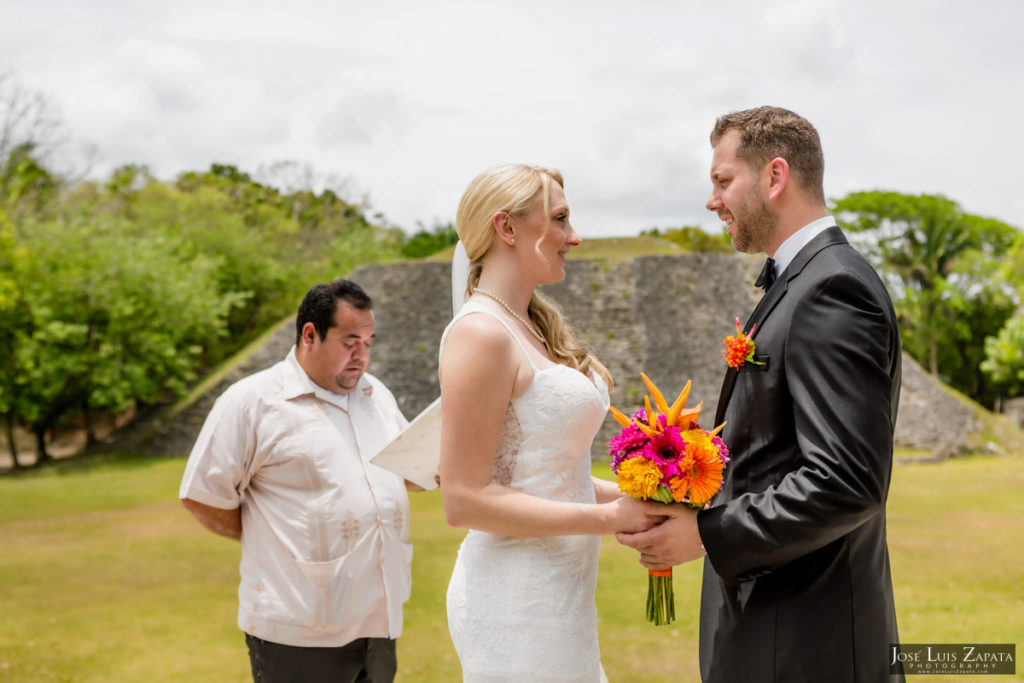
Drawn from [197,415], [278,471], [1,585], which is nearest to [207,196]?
[197,415]

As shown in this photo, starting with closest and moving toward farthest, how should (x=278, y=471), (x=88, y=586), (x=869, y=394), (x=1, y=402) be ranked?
1. (x=869, y=394)
2. (x=278, y=471)
3. (x=88, y=586)
4. (x=1, y=402)

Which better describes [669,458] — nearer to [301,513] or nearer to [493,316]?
[493,316]

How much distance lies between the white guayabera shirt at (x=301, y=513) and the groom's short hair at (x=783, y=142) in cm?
222

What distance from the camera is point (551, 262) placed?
2592mm

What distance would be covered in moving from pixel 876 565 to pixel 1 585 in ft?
33.8

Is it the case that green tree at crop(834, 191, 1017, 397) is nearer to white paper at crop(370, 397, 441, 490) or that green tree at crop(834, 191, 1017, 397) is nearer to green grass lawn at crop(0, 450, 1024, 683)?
green grass lawn at crop(0, 450, 1024, 683)

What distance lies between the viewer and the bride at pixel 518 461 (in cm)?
238

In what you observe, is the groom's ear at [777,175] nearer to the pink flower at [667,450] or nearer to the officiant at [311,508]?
the pink flower at [667,450]

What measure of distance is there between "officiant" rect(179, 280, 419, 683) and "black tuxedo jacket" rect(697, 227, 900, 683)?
5.65 feet

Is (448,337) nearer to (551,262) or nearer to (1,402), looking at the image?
(551,262)

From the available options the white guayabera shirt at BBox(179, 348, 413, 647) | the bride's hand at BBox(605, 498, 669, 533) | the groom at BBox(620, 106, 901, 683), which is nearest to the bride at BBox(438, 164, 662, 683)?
the bride's hand at BBox(605, 498, 669, 533)

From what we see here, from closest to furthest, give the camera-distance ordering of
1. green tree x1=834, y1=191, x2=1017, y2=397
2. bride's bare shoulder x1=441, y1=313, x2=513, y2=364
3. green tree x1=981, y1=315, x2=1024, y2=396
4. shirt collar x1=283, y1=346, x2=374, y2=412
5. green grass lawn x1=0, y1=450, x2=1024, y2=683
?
bride's bare shoulder x1=441, y1=313, x2=513, y2=364 → shirt collar x1=283, y1=346, x2=374, y2=412 → green grass lawn x1=0, y1=450, x2=1024, y2=683 → green tree x1=981, y1=315, x2=1024, y2=396 → green tree x1=834, y1=191, x2=1017, y2=397

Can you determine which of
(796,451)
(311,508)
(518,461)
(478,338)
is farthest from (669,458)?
(311,508)

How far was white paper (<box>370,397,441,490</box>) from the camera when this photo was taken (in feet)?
8.95
